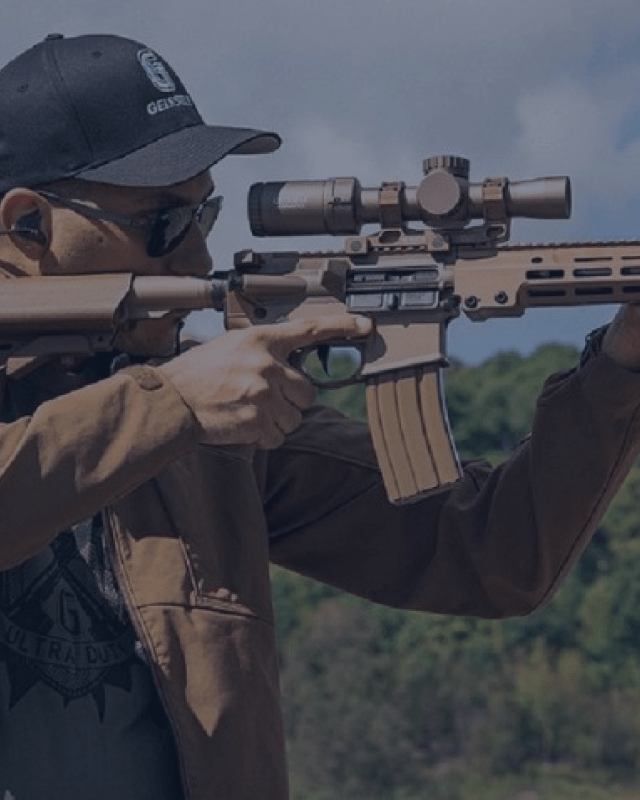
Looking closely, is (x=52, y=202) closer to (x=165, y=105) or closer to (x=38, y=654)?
(x=165, y=105)

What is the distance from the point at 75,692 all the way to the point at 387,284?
1219mm

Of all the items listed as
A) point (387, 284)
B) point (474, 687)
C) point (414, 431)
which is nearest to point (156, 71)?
point (387, 284)

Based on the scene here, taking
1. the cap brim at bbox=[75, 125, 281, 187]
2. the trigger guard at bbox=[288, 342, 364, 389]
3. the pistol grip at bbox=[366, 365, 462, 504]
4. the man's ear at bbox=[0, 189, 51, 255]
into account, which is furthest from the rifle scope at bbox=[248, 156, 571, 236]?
the man's ear at bbox=[0, 189, 51, 255]

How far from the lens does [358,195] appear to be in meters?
7.39

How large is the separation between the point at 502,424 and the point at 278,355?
86888mm

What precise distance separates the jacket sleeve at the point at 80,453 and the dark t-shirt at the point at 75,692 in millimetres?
302

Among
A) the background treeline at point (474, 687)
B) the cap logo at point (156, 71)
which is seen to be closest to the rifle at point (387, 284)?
the cap logo at point (156, 71)

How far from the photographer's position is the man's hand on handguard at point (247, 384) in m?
7.07

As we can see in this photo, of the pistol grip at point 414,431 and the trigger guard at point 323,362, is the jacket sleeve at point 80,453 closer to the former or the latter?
the trigger guard at point 323,362

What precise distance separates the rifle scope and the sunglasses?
0.63 ft

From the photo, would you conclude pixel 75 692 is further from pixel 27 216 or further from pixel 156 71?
pixel 156 71

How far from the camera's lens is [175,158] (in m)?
7.49

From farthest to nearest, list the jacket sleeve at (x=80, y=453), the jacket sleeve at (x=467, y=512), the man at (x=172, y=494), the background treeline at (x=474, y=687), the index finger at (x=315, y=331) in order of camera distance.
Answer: the background treeline at (x=474, y=687)
the jacket sleeve at (x=467, y=512)
the index finger at (x=315, y=331)
the man at (x=172, y=494)
the jacket sleeve at (x=80, y=453)

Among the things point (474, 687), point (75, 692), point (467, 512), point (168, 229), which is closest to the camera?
point (75, 692)
